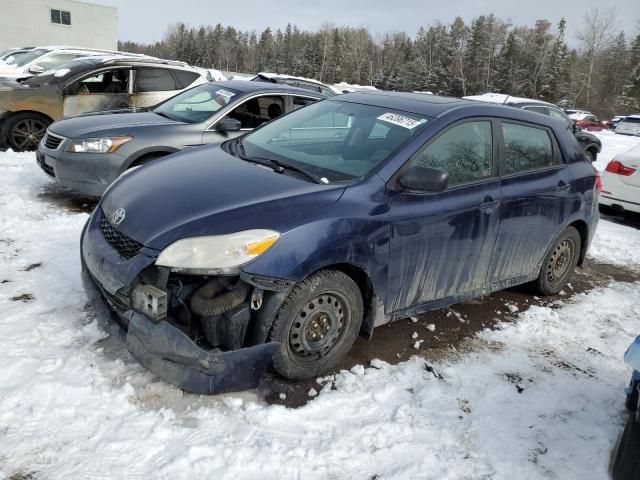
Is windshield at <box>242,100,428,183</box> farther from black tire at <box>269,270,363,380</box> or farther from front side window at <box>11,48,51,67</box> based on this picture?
front side window at <box>11,48,51,67</box>

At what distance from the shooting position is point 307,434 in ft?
8.88

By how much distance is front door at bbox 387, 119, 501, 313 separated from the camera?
3322 mm

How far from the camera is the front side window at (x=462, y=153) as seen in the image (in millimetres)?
3520

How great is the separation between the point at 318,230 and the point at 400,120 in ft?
4.18

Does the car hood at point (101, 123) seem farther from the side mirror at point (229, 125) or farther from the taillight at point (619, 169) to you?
the taillight at point (619, 169)

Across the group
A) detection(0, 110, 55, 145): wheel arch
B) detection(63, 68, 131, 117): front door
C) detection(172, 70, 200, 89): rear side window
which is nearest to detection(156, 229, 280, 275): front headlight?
detection(63, 68, 131, 117): front door

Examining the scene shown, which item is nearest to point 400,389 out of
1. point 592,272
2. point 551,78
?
point 592,272

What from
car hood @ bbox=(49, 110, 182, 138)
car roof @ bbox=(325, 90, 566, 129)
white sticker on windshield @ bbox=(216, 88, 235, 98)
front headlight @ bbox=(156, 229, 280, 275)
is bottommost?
front headlight @ bbox=(156, 229, 280, 275)

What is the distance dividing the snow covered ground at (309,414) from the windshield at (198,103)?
2.89 metres

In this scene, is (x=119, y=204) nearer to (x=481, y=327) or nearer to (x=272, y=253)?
(x=272, y=253)

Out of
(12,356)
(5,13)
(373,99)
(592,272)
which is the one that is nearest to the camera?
(12,356)

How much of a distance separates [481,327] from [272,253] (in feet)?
7.39

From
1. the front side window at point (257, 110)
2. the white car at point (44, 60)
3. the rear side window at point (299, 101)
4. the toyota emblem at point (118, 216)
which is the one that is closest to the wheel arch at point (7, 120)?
the front side window at point (257, 110)

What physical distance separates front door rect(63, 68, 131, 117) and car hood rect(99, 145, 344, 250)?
5.13m
